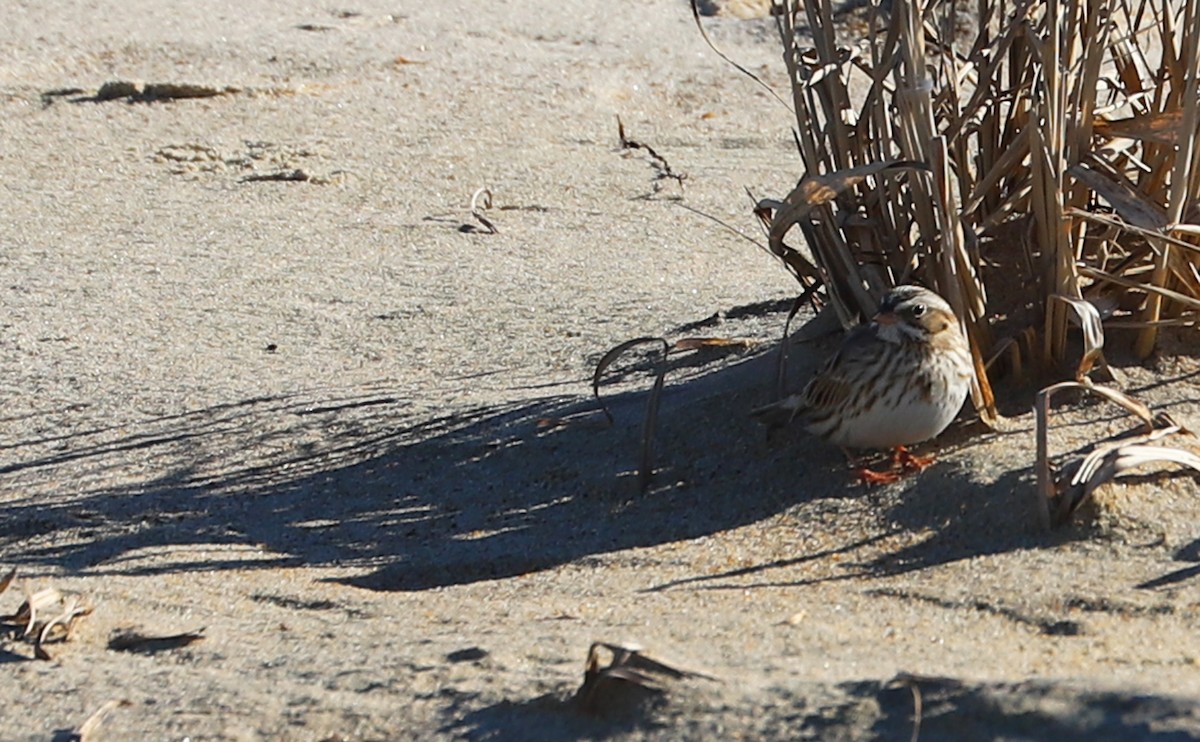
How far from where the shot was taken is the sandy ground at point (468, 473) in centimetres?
321

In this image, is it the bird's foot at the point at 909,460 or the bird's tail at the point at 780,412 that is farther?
the bird's tail at the point at 780,412

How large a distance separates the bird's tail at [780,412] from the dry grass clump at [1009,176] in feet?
0.92

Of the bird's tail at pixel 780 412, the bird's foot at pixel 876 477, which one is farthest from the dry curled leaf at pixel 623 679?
the bird's tail at pixel 780 412

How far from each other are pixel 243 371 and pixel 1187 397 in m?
2.84

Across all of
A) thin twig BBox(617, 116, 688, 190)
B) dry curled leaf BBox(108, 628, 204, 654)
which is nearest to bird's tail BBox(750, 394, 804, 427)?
dry curled leaf BBox(108, 628, 204, 654)

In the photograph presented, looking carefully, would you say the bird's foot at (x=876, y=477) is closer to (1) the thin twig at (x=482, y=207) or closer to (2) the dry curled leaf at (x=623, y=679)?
(2) the dry curled leaf at (x=623, y=679)

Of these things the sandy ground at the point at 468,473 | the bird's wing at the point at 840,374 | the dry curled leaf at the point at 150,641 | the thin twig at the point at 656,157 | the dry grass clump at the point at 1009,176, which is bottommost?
the dry curled leaf at the point at 150,641

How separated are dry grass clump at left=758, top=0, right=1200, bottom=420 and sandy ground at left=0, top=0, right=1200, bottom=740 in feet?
0.89

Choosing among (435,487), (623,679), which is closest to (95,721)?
(623,679)

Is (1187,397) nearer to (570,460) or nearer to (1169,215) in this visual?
(1169,215)

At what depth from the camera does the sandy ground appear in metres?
3.21

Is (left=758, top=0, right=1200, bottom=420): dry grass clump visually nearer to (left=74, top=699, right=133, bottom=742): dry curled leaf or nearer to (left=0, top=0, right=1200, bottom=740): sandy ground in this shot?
(left=0, top=0, right=1200, bottom=740): sandy ground

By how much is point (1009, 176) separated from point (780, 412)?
2.68 feet

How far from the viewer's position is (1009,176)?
4.37 m
